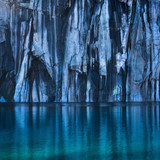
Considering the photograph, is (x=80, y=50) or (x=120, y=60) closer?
(x=120, y=60)

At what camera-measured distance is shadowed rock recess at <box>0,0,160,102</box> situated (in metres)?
34.8

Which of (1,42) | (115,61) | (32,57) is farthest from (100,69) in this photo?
(1,42)

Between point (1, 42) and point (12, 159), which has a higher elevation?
point (1, 42)

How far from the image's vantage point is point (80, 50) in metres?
36.2

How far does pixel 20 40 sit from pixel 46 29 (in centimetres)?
404

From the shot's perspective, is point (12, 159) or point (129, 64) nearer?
point (12, 159)

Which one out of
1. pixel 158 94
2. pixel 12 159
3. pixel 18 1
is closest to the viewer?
pixel 12 159

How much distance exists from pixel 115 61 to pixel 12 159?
101 ft

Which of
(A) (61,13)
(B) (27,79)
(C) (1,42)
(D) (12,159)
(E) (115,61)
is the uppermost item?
(A) (61,13)

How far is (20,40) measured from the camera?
1432 inches

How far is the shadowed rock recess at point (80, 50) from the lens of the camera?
3481cm

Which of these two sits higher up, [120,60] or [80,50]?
[80,50]

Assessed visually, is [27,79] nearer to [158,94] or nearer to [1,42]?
[1,42]

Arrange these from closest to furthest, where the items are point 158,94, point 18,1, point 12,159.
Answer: point 12,159
point 158,94
point 18,1
